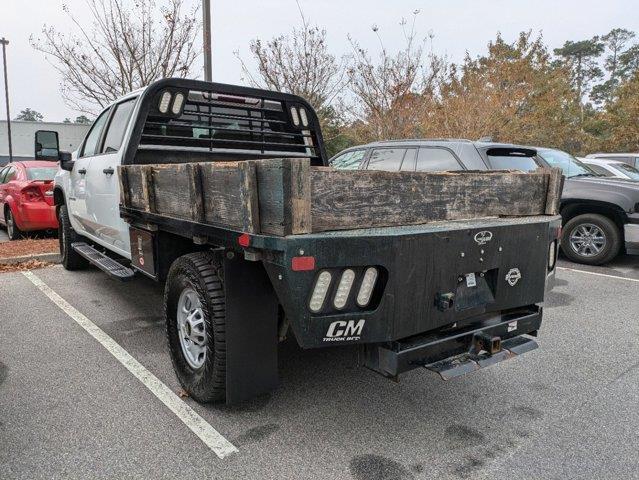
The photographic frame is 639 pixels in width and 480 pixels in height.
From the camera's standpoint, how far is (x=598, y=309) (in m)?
5.37

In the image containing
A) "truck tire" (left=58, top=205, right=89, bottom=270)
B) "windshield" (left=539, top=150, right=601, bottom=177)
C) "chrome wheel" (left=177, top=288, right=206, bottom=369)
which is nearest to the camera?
"chrome wheel" (left=177, top=288, right=206, bottom=369)

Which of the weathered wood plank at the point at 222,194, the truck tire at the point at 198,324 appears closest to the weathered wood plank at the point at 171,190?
the weathered wood plank at the point at 222,194

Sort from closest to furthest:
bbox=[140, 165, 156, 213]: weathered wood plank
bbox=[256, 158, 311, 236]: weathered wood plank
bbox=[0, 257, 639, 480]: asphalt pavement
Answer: bbox=[256, 158, 311, 236]: weathered wood plank < bbox=[0, 257, 639, 480]: asphalt pavement < bbox=[140, 165, 156, 213]: weathered wood plank

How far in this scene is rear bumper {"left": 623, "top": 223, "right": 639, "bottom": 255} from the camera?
721 cm

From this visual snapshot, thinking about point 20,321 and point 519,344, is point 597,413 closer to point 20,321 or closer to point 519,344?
point 519,344

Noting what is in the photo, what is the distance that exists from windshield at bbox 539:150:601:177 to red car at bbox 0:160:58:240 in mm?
8161

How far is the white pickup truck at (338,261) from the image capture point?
229 cm

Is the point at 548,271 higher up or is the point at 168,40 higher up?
the point at 168,40

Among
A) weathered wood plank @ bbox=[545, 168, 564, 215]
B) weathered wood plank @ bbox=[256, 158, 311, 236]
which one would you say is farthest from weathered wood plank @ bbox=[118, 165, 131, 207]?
weathered wood plank @ bbox=[545, 168, 564, 215]

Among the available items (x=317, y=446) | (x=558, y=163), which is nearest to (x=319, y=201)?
(x=317, y=446)

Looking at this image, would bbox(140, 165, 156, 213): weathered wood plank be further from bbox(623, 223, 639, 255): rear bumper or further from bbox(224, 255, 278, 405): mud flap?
bbox(623, 223, 639, 255): rear bumper

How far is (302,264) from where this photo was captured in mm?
2213

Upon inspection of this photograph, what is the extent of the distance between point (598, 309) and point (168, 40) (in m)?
10.3

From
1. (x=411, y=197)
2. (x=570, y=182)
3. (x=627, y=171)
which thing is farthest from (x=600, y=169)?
(x=411, y=197)
